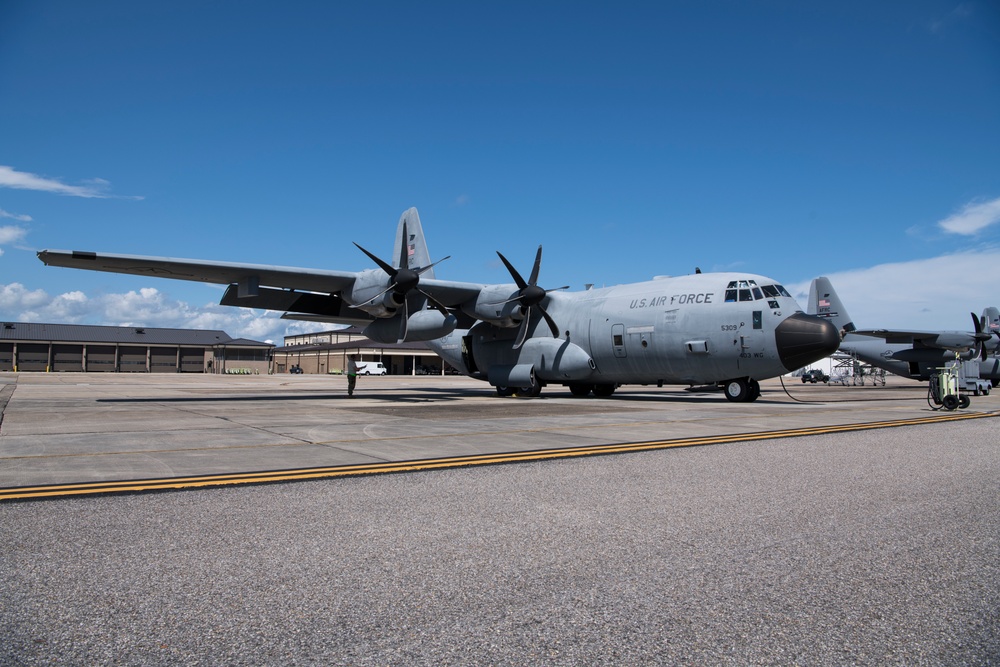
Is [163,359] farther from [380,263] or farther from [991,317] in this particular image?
[991,317]

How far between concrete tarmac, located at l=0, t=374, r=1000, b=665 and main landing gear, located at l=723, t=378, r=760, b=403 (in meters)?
14.1

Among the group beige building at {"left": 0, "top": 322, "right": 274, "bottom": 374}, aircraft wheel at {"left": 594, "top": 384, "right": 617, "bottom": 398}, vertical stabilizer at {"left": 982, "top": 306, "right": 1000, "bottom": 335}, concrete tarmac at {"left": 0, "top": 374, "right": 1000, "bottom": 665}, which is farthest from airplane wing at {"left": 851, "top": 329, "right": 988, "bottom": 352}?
beige building at {"left": 0, "top": 322, "right": 274, "bottom": 374}

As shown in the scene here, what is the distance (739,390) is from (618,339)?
449cm

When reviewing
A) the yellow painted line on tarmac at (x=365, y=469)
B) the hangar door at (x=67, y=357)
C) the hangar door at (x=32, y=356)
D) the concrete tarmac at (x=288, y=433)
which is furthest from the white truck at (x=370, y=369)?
the yellow painted line on tarmac at (x=365, y=469)

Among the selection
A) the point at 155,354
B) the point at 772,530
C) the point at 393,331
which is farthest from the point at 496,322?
the point at 155,354

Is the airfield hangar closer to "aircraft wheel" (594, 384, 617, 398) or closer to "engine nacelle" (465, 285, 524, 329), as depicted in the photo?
"engine nacelle" (465, 285, 524, 329)

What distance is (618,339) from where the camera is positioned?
23875 millimetres

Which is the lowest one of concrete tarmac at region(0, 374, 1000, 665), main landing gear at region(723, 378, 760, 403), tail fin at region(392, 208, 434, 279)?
concrete tarmac at region(0, 374, 1000, 665)

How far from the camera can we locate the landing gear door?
78.0 ft

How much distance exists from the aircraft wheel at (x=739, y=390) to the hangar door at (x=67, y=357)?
95.3 metres

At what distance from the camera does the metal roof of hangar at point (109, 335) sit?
304ft

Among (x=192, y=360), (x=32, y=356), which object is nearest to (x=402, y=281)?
(x=192, y=360)

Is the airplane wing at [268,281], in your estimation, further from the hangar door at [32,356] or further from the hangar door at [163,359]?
the hangar door at [32,356]

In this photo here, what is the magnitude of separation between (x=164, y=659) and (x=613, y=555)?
8.99 ft
